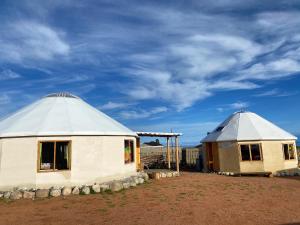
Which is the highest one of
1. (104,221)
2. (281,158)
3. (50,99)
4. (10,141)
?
(50,99)

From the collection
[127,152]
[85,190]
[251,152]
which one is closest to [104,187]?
[85,190]

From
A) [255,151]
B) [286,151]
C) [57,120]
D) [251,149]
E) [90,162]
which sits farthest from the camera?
[286,151]

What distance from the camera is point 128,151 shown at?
47.3ft

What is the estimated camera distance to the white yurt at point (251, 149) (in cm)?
1675

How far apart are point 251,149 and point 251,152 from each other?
1.28 ft

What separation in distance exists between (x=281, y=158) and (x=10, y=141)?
572 inches

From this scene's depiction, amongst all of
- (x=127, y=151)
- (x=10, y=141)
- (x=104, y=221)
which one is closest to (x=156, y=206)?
(x=104, y=221)

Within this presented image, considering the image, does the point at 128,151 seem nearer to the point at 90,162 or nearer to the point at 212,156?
the point at 90,162

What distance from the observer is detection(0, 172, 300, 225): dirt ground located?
7.32 meters

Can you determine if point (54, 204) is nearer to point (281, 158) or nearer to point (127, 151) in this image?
point (127, 151)

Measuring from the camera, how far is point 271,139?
1709cm

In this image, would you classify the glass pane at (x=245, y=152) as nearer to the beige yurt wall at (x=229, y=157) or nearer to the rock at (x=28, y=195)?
the beige yurt wall at (x=229, y=157)

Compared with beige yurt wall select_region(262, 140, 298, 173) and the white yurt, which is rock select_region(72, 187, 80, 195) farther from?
beige yurt wall select_region(262, 140, 298, 173)

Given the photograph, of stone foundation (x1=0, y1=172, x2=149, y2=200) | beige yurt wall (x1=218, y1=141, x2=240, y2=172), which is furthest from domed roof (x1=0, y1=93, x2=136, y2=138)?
beige yurt wall (x1=218, y1=141, x2=240, y2=172)
